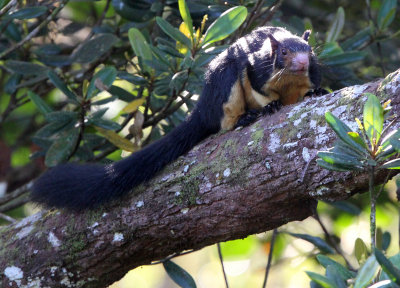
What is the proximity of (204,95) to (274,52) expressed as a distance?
524 mm

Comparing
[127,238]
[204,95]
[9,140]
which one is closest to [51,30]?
[9,140]

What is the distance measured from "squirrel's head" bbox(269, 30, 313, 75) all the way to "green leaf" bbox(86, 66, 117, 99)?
107 cm

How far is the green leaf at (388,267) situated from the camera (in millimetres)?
1798

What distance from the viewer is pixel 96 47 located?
430cm

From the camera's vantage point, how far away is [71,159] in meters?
4.54

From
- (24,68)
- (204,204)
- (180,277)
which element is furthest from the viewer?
(24,68)

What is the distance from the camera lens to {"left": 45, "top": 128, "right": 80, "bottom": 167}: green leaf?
407cm

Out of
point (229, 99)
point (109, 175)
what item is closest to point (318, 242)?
point (229, 99)

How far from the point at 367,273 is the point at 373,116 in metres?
0.57

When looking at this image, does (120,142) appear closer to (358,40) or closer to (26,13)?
(26,13)

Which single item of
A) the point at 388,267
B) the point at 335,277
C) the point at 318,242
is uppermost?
the point at 388,267

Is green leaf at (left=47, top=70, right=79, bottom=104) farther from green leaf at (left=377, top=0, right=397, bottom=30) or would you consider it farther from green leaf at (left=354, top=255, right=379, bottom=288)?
green leaf at (left=354, top=255, right=379, bottom=288)

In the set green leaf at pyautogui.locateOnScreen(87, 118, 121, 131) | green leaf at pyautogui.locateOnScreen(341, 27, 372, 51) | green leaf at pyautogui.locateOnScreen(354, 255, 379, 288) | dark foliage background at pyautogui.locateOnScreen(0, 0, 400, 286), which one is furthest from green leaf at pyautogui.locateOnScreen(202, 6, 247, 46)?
green leaf at pyautogui.locateOnScreen(354, 255, 379, 288)

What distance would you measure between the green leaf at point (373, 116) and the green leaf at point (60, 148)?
2385 mm
